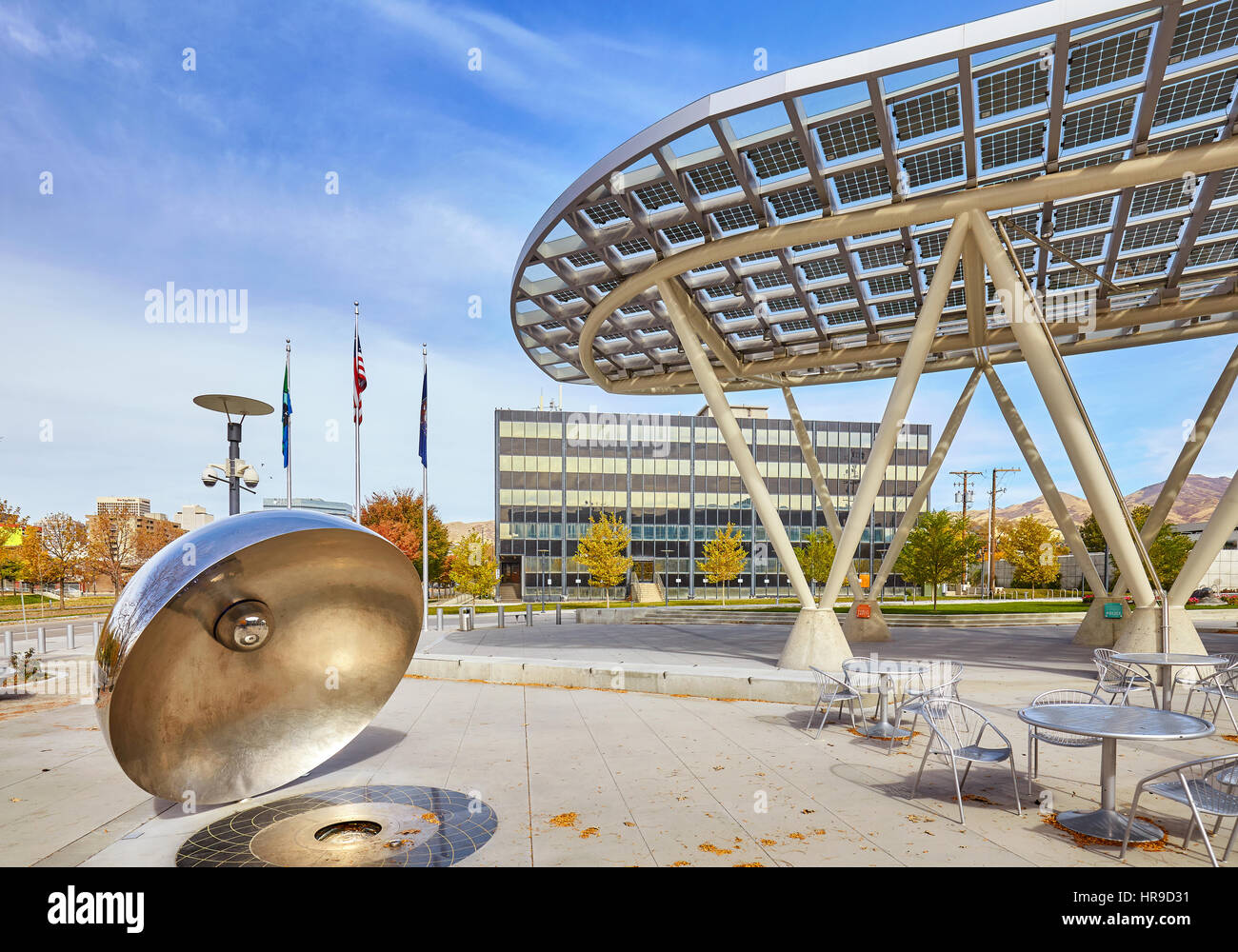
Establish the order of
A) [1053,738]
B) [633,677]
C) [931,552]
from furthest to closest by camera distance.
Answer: [931,552] → [633,677] → [1053,738]

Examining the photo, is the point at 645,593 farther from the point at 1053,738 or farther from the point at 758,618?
the point at 1053,738

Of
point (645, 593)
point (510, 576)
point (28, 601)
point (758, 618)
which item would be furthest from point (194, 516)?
point (758, 618)

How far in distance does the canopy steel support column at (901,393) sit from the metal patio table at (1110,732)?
8.49 meters

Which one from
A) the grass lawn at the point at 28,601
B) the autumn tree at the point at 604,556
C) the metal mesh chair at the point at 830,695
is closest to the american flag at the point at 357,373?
the metal mesh chair at the point at 830,695

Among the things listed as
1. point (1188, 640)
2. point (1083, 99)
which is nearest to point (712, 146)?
point (1083, 99)

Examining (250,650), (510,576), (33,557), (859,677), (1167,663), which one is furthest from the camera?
(510,576)

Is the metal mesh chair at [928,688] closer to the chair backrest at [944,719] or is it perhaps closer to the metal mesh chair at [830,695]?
the chair backrest at [944,719]

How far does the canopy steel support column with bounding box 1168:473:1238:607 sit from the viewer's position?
557 inches

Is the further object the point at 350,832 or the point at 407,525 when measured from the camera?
the point at 407,525

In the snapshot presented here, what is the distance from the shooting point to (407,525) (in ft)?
175

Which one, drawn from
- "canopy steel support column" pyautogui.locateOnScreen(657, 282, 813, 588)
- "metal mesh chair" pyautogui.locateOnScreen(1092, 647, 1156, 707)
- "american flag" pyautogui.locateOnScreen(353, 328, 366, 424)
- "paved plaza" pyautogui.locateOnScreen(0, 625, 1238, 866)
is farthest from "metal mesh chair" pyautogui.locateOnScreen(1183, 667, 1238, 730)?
"american flag" pyautogui.locateOnScreen(353, 328, 366, 424)

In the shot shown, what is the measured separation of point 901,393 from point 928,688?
23.8 feet
